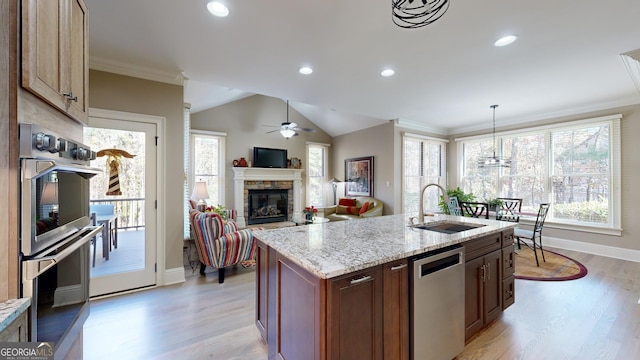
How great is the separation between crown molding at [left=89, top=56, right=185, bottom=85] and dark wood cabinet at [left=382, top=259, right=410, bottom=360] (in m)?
3.44

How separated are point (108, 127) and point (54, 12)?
2291mm

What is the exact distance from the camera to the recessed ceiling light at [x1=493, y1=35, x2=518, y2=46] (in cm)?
248

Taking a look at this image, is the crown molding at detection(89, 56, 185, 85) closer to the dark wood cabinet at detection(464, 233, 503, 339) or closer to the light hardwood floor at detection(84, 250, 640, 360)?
the light hardwood floor at detection(84, 250, 640, 360)

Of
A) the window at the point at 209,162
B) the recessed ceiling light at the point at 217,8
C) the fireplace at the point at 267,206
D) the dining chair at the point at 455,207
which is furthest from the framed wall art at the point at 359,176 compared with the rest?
the recessed ceiling light at the point at 217,8

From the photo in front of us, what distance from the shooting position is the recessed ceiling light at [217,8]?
2026 mm

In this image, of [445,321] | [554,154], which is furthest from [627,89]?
[445,321]

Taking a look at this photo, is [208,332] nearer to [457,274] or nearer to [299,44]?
[457,274]

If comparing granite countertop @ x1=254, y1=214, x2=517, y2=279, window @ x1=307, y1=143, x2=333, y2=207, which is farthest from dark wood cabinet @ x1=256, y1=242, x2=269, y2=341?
window @ x1=307, y1=143, x2=333, y2=207

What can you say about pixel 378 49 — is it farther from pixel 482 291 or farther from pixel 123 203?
pixel 123 203

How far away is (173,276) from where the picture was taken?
3311 millimetres

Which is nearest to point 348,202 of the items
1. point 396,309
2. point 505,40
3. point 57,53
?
point 505,40

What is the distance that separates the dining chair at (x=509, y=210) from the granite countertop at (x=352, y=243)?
260cm

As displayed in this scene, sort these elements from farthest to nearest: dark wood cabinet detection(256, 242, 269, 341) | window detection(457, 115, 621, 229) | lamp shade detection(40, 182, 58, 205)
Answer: window detection(457, 115, 621, 229)
dark wood cabinet detection(256, 242, 269, 341)
lamp shade detection(40, 182, 58, 205)

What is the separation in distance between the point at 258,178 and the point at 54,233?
5.66 metres
